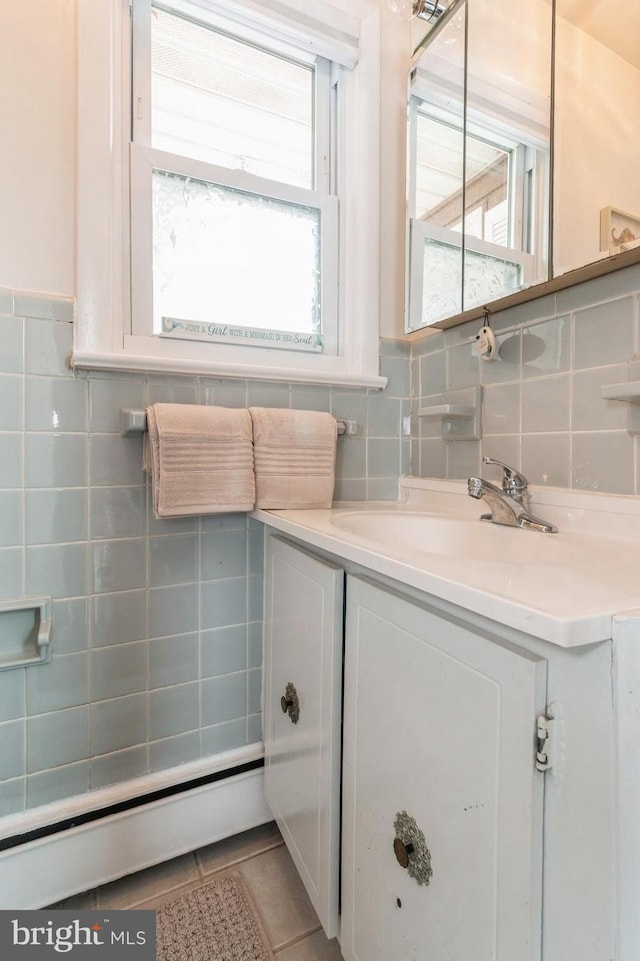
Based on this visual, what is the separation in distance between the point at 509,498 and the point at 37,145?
3.90 ft

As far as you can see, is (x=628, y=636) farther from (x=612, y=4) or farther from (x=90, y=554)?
(x=612, y=4)

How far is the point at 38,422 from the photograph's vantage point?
917 millimetres

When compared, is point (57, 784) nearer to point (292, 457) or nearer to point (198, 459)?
point (198, 459)

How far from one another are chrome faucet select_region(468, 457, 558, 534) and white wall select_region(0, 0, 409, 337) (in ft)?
3.07

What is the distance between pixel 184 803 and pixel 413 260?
1.49 m

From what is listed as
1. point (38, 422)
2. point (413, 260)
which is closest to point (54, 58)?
point (38, 422)

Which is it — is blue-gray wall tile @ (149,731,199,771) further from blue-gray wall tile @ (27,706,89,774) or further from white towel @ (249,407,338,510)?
white towel @ (249,407,338,510)

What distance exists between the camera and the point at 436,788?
0.52m

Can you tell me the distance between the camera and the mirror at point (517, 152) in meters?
0.77

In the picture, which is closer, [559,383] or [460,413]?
[559,383]

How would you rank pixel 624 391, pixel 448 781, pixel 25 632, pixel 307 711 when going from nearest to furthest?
pixel 448 781 < pixel 624 391 < pixel 307 711 < pixel 25 632

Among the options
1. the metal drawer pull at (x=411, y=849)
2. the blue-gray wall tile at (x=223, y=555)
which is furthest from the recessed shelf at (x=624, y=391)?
the blue-gray wall tile at (x=223, y=555)

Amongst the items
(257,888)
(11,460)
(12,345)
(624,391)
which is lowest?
(257,888)

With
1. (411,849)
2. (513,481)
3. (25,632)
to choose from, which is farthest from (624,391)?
(25,632)
